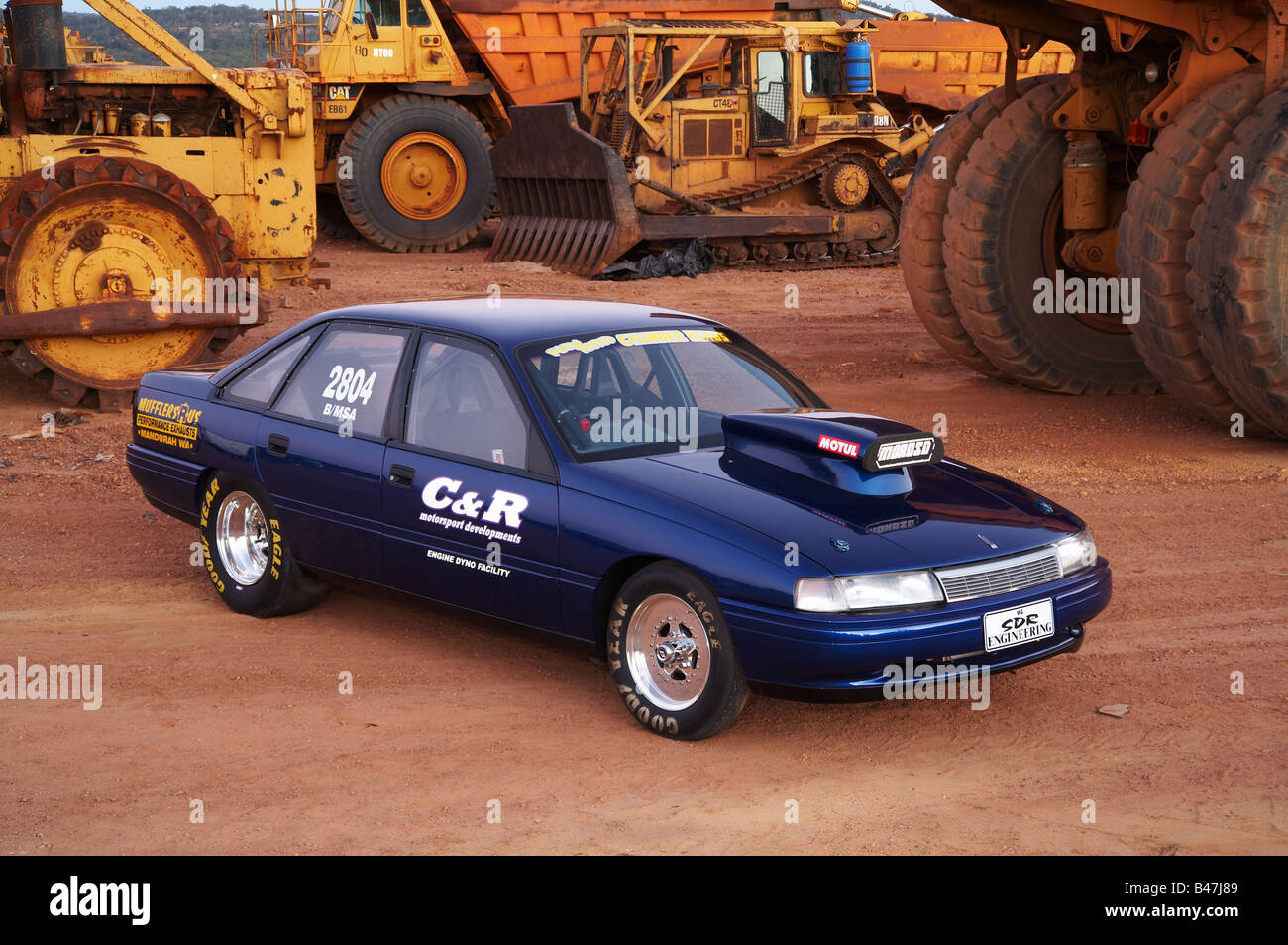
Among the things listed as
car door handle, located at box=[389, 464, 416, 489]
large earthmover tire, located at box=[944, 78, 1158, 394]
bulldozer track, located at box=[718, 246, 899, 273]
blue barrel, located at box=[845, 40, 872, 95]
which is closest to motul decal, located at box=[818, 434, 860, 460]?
car door handle, located at box=[389, 464, 416, 489]

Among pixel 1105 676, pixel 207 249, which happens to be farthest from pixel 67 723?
pixel 207 249

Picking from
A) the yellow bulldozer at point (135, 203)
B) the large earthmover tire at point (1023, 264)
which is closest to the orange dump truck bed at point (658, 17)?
the yellow bulldozer at point (135, 203)

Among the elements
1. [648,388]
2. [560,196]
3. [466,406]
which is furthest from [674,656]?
[560,196]

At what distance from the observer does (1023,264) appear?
36.1 feet

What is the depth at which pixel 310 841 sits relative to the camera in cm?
425

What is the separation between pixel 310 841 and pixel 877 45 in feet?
73.3

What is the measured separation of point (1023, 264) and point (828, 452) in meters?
6.29

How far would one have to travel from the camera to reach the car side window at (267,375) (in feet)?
21.1

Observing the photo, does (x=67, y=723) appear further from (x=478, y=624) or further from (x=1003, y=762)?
(x=1003, y=762)

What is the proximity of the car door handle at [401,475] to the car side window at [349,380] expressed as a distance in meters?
0.21

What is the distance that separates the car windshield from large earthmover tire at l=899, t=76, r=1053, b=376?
552cm

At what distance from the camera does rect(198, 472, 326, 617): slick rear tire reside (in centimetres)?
625

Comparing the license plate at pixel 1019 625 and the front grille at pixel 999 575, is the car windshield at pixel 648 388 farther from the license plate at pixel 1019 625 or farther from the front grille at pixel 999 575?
the license plate at pixel 1019 625

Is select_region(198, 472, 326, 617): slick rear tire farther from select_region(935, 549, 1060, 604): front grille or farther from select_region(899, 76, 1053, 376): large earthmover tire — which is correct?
select_region(899, 76, 1053, 376): large earthmover tire
